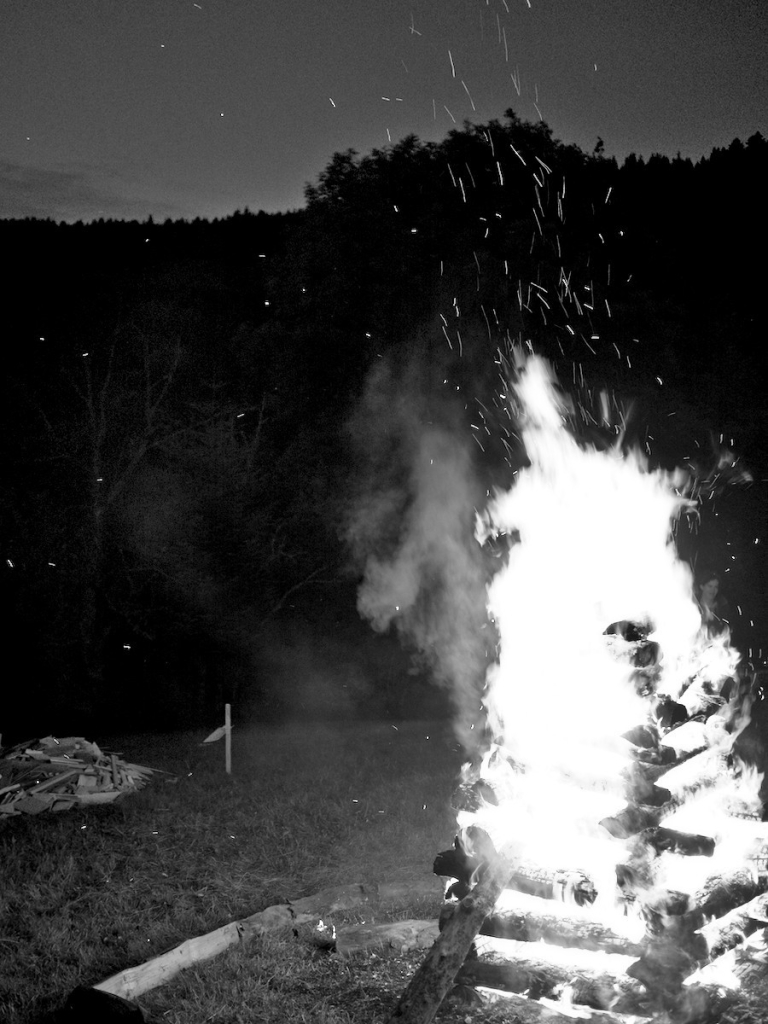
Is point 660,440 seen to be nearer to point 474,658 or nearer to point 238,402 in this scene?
point 474,658

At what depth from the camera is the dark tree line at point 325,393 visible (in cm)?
1552

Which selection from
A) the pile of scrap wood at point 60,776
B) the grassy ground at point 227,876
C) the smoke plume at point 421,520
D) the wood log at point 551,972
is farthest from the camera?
the smoke plume at point 421,520

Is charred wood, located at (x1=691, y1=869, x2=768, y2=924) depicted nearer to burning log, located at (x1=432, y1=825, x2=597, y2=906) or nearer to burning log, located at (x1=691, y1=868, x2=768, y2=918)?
burning log, located at (x1=691, y1=868, x2=768, y2=918)

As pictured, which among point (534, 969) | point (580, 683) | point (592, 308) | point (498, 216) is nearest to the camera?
point (534, 969)

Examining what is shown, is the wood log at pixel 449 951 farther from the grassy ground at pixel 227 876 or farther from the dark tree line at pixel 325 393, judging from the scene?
the dark tree line at pixel 325 393

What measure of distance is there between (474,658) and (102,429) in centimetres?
769

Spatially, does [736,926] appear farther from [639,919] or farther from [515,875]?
[515,875]

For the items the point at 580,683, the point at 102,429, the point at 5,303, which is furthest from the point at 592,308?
the point at 5,303

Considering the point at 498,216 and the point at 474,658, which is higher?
the point at 498,216

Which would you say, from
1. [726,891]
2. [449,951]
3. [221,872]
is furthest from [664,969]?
[221,872]

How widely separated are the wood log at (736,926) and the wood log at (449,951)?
3.22 ft

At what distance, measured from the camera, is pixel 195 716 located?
57.4 ft

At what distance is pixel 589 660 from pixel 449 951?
5.58 feet

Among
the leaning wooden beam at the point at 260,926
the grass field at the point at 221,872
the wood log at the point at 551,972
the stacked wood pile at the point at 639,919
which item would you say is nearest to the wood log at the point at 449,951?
the stacked wood pile at the point at 639,919
